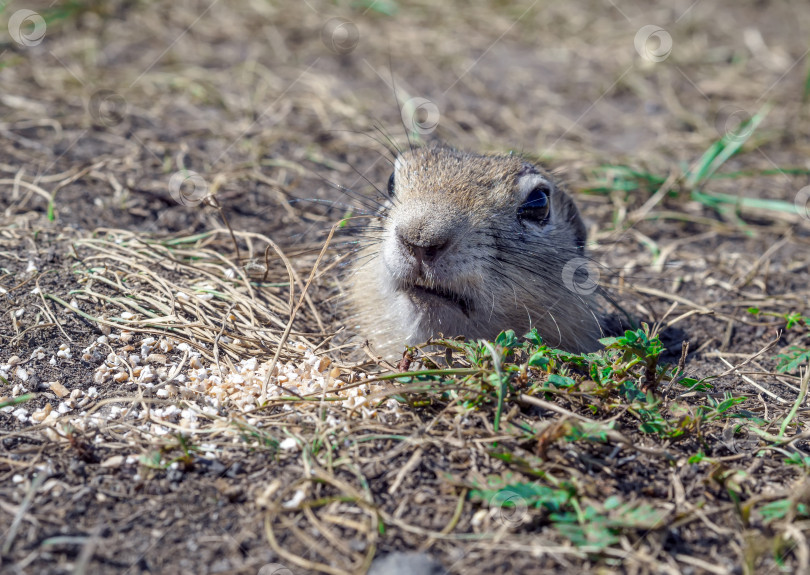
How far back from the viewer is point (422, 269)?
3266 mm

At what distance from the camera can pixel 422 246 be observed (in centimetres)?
320

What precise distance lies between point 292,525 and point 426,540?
44 centimetres

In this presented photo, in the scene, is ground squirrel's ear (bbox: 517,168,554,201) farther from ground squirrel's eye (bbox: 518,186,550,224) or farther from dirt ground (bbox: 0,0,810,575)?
dirt ground (bbox: 0,0,810,575)

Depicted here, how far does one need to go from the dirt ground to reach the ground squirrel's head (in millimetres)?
301

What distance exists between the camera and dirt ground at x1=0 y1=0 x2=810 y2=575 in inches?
98.3

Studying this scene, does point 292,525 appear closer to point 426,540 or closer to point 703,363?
point 426,540

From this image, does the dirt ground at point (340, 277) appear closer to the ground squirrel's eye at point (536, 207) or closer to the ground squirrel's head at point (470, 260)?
the ground squirrel's head at point (470, 260)

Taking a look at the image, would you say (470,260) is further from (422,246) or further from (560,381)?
(560,381)

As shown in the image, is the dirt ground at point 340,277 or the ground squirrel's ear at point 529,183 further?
the ground squirrel's ear at point 529,183

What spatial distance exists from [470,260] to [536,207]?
0.84 metres

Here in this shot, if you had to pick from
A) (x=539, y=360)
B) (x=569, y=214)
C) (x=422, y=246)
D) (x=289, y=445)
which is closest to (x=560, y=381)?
(x=539, y=360)

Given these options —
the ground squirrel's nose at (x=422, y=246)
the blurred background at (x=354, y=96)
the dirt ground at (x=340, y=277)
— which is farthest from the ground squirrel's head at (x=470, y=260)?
the blurred background at (x=354, y=96)

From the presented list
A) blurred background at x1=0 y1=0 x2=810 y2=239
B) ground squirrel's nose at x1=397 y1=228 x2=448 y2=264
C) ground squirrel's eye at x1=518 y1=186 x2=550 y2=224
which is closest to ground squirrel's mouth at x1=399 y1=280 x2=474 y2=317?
ground squirrel's nose at x1=397 y1=228 x2=448 y2=264

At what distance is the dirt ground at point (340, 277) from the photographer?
2496mm
